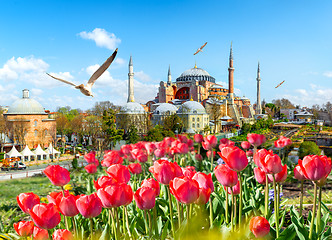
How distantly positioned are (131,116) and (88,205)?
25961 mm

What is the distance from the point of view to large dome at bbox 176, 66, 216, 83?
146ft

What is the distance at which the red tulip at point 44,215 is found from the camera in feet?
3.68

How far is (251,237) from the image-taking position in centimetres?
130

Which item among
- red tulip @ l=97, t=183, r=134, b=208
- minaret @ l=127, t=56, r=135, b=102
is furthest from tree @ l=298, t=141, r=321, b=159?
minaret @ l=127, t=56, r=135, b=102

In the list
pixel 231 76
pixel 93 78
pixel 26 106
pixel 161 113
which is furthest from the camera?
pixel 231 76

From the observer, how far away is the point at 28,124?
21.9 metres

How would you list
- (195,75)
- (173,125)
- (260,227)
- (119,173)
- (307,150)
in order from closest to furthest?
(260,227) → (119,173) → (307,150) → (173,125) → (195,75)

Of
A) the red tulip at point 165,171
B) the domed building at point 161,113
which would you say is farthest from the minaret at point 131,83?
the red tulip at point 165,171

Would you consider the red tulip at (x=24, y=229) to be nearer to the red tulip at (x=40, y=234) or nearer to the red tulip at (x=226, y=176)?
the red tulip at (x=40, y=234)

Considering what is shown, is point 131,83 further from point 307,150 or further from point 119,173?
point 119,173

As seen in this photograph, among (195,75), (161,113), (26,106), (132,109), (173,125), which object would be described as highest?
(195,75)

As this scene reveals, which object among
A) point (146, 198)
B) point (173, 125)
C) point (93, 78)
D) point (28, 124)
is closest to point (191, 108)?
point (173, 125)

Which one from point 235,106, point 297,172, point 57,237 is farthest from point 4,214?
point 235,106

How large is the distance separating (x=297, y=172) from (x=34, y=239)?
148 cm
